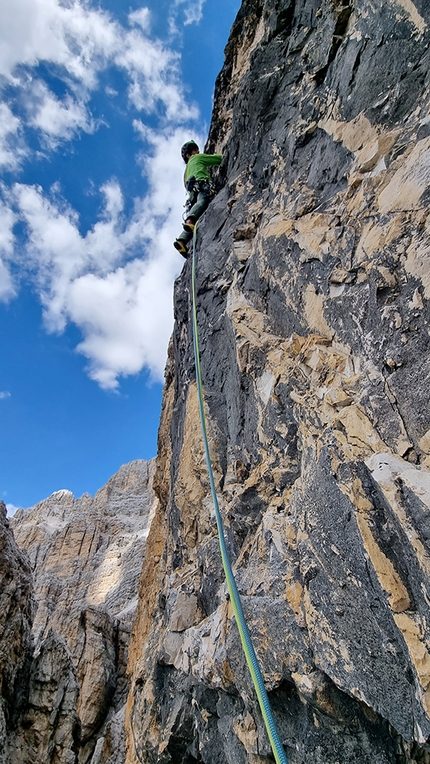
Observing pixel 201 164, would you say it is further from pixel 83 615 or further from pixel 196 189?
pixel 83 615

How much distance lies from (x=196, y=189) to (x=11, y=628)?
37.3 feet

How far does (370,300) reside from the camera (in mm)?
2465

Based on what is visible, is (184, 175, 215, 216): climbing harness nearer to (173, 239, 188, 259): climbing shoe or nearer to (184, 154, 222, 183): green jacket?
(184, 154, 222, 183): green jacket

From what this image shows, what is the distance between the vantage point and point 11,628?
9531mm

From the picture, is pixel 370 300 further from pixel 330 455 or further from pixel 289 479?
pixel 289 479

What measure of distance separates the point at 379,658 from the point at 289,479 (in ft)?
4.43

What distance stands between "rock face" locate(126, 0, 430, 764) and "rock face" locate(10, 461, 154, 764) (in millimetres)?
7590

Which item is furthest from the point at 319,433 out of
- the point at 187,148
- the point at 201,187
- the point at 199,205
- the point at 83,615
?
the point at 83,615

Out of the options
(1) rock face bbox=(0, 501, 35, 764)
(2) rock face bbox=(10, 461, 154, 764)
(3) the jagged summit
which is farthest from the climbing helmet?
(2) rock face bbox=(10, 461, 154, 764)

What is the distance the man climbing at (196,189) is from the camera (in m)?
6.84

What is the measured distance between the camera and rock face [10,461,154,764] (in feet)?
33.2

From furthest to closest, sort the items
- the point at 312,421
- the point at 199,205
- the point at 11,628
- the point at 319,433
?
the point at 11,628 < the point at 199,205 < the point at 312,421 < the point at 319,433

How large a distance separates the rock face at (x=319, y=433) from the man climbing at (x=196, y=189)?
5.96 feet

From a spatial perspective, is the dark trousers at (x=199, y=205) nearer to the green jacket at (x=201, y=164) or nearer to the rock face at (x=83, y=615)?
the green jacket at (x=201, y=164)
